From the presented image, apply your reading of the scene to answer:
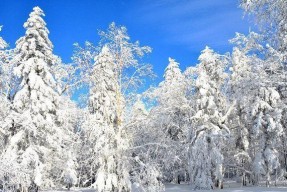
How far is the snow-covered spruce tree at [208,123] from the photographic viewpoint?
1662 inches

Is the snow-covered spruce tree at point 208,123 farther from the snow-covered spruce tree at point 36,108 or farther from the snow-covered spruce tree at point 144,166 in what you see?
the snow-covered spruce tree at point 144,166

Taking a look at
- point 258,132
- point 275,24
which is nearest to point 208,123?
point 258,132

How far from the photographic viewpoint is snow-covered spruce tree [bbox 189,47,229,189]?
42219 millimetres

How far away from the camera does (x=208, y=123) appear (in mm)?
43844

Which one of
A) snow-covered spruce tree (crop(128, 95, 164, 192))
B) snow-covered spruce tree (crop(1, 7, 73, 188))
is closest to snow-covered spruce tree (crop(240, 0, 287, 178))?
snow-covered spruce tree (crop(128, 95, 164, 192))

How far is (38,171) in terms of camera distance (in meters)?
28.5

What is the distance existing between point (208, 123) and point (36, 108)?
1990cm

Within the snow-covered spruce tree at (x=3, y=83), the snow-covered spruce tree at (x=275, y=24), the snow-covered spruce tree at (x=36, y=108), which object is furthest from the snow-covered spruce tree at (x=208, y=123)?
the snow-covered spruce tree at (x=275, y=24)

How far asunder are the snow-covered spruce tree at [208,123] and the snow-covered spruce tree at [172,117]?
1.42 metres

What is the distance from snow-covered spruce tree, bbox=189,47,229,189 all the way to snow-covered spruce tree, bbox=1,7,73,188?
15.7 metres

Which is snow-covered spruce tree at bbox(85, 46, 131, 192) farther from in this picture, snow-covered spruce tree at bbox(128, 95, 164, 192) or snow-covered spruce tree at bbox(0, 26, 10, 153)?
snow-covered spruce tree at bbox(0, 26, 10, 153)

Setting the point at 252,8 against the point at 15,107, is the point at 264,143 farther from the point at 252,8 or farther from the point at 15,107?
the point at 252,8

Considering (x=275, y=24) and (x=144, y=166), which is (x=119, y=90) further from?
(x=275, y=24)

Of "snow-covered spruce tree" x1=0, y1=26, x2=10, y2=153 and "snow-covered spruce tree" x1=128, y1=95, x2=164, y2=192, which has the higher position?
"snow-covered spruce tree" x1=0, y1=26, x2=10, y2=153
